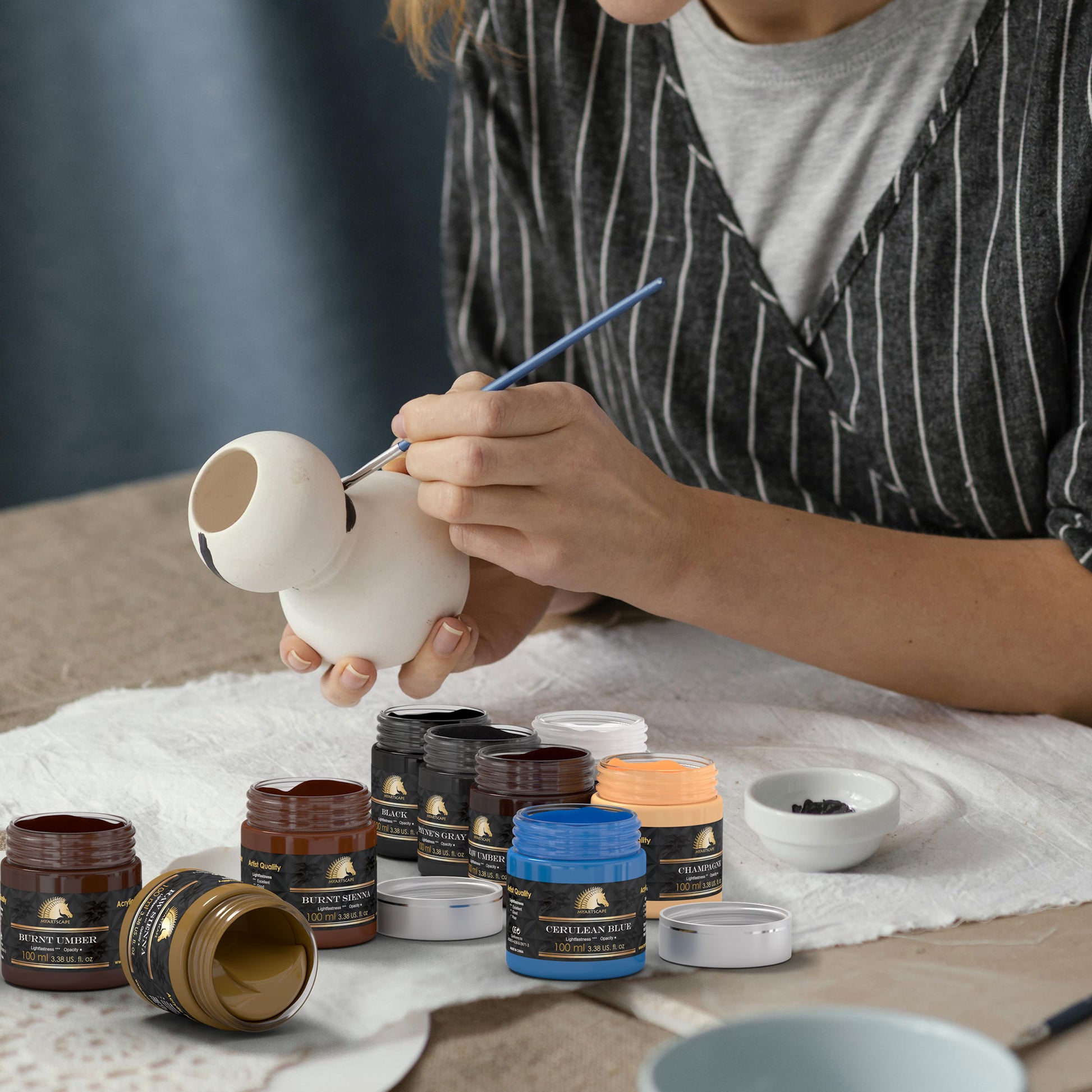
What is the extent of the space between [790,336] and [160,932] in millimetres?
881

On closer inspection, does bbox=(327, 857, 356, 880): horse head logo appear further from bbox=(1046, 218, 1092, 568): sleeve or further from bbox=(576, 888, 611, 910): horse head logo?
bbox=(1046, 218, 1092, 568): sleeve

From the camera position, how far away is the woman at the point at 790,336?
971 mm

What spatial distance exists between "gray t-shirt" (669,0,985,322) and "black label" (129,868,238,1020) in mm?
879

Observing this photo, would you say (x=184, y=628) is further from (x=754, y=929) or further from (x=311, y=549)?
(x=754, y=929)

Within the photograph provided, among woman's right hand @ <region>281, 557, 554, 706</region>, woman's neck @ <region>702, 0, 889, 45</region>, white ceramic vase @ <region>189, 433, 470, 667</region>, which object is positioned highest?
woman's neck @ <region>702, 0, 889, 45</region>

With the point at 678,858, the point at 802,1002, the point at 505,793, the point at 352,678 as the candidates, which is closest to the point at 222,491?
the point at 352,678

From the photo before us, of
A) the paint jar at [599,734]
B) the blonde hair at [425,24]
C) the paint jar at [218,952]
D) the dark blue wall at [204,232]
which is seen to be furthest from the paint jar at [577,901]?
the dark blue wall at [204,232]

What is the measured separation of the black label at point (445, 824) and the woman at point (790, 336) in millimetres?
158

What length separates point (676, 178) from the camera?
1.37 m

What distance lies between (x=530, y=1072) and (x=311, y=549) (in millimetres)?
373

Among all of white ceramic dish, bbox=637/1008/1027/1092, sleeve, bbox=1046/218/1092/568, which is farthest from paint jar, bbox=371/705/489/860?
sleeve, bbox=1046/218/1092/568

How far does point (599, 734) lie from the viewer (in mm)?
924

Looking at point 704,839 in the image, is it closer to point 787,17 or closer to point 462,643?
point 462,643

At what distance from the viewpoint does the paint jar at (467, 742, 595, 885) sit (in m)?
0.79
